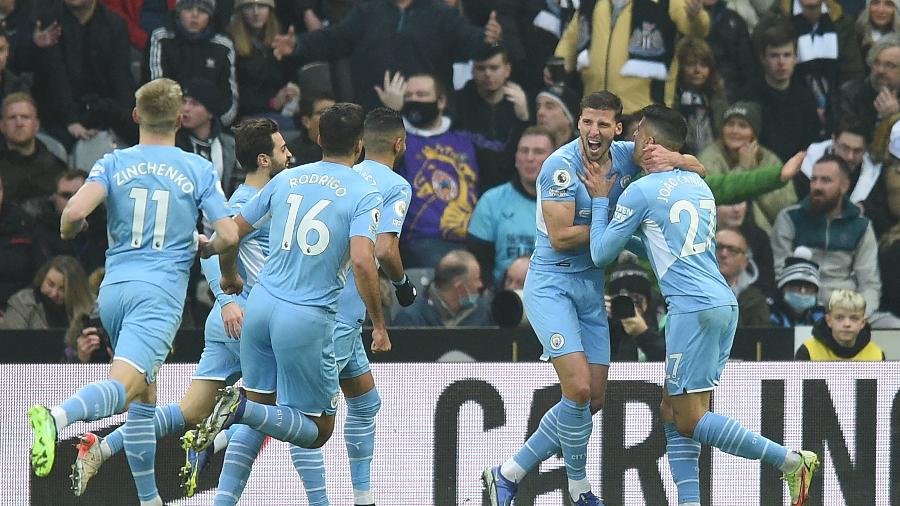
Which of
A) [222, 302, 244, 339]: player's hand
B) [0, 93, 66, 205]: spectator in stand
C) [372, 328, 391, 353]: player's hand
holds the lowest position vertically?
[372, 328, 391, 353]: player's hand

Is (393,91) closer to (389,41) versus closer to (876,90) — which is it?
(389,41)

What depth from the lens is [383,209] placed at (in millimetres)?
8719

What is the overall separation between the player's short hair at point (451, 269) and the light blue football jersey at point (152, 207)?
12.7 feet

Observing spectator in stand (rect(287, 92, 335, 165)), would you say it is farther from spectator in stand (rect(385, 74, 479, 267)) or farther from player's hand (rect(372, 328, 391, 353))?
player's hand (rect(372, 328, 391, 353))

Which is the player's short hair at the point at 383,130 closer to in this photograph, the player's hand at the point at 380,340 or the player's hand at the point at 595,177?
the player's hand at the point at 595,177

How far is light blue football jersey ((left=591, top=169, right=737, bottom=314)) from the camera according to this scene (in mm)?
8336

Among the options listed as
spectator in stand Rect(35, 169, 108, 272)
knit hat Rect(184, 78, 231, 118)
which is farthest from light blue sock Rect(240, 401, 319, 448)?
knit hat Rect(184, 78, 231, 118)

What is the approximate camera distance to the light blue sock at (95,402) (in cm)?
761

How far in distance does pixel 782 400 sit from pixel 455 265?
118 inches

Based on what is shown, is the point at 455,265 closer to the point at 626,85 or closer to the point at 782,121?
the point at 626,85

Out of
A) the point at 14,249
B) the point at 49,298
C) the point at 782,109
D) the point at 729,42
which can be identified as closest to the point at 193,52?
the point at 14,249

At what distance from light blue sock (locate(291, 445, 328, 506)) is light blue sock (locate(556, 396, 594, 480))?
4.65 feet

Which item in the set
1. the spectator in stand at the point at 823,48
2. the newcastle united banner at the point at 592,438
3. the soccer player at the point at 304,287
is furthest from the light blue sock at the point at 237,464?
the spectator in stand at the point at 823,48

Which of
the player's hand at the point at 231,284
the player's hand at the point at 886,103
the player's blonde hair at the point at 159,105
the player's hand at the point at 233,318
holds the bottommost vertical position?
the player's hand at the point at 233,318
